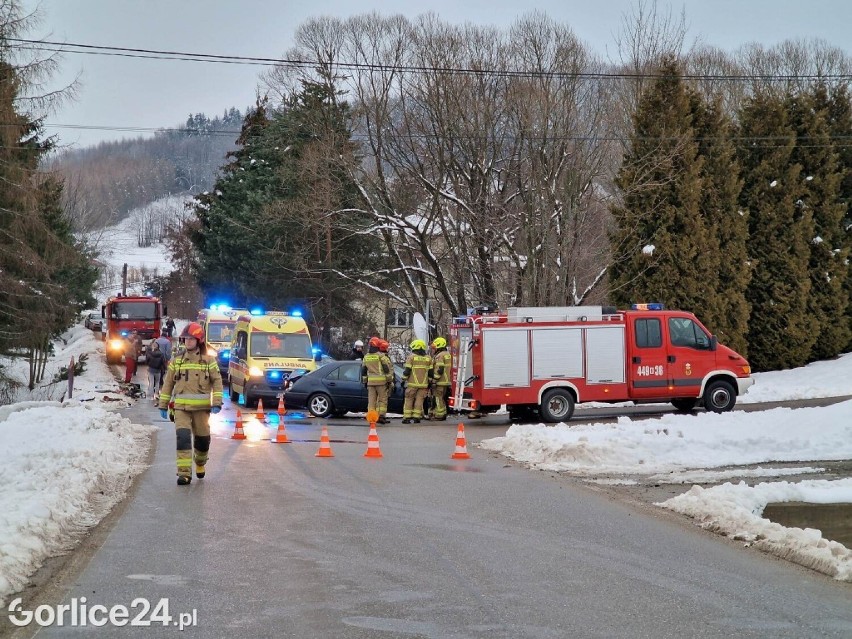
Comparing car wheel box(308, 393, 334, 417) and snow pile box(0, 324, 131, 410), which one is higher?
snow pile box(0, 324, 131, 410)

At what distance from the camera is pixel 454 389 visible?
73.9 ft

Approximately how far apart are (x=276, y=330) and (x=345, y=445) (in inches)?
419

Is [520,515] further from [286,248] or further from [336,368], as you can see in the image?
[286,248]

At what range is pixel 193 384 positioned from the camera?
1190 centimetres

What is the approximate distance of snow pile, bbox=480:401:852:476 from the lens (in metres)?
14.2

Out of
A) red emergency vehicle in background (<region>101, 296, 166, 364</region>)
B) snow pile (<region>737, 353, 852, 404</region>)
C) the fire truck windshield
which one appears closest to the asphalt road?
snow pile (<region>737, 353, 852, 404</region>)

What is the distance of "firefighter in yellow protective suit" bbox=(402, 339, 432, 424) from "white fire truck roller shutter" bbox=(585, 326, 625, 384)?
3591 millimetres

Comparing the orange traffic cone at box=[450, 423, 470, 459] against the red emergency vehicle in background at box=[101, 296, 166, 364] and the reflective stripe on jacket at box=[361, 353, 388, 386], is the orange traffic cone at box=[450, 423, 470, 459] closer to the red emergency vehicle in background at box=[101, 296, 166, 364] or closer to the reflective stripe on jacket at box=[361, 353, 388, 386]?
the reflective stripe on jacket at box=[361, 353, 388, 386]

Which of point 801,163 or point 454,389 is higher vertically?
point 801,163

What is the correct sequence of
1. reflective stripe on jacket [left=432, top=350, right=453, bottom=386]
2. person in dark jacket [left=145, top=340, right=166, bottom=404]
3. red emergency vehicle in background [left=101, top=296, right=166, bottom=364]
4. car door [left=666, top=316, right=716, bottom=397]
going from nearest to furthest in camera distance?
1. reflective stripe on jacket [left=432, top=350, right=453, bottom=386]
2. car door [left=666, top=316, right=716, bottom=397]
3. person in dark jacket [left=145, top=340, right=166, bottom=404]
4. red emergency vehicle in background [left=101, top=296, right=166, bottom=364]

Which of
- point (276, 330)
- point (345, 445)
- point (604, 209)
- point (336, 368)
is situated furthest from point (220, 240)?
point (345, 445)

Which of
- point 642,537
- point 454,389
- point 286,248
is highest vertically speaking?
point 286,248

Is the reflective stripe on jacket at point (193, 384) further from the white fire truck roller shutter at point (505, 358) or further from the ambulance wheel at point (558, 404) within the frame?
the ambulance wheel at point (558, 404)

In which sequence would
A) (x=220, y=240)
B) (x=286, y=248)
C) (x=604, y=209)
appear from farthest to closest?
1. (x=220, y=240)
2. (x=286, y=248)
3. (x=604, y=209)
